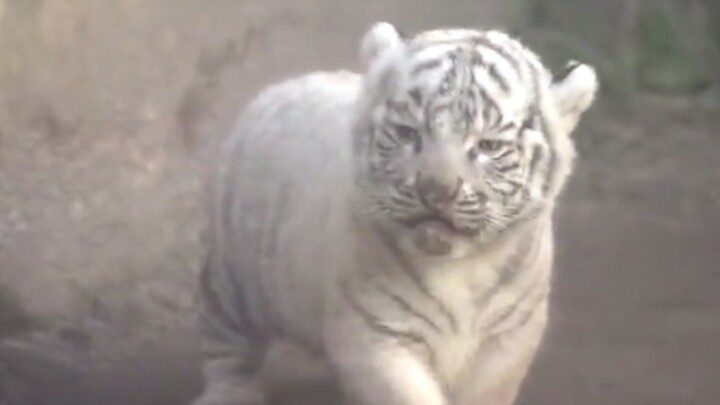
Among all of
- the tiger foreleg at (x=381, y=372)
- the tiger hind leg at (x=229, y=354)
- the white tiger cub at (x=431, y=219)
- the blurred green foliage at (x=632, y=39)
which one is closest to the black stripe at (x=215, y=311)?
the tiger hind leg at (x=229, y=354)

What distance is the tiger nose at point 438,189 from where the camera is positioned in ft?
8.56

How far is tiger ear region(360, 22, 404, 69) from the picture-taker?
9.62 ft

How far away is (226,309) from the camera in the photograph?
3.68 metres

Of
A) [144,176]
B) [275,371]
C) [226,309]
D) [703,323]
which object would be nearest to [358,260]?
[226,309]

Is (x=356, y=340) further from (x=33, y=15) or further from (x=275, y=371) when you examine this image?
(x=33, y=15)

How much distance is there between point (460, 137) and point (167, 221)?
87.9 inches

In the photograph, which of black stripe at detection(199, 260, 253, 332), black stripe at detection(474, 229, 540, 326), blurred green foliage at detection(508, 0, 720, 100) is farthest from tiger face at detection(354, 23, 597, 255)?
blurred green foliage at detection(508, 0, 720, 100)

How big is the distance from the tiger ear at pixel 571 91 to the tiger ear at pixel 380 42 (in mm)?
308

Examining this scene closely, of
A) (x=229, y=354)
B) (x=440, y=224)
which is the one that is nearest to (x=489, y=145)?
(x=440, y=224)

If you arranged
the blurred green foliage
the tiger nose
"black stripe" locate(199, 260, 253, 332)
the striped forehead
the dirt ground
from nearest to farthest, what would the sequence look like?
the tiger nose
the striped forehead
"black stripe" locate(199, 260, 253, 332)
the dirt ground
the blurred green foliage

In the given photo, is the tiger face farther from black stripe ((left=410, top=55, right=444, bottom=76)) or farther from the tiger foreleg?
the tiger foreleg

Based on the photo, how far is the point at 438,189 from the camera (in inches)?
103

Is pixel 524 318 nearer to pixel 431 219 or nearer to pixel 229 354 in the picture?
pixel 431 219

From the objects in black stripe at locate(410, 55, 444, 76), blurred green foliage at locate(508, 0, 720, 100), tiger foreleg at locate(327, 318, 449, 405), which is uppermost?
blurred green foliage at locate(508, 0, 720, 100)
